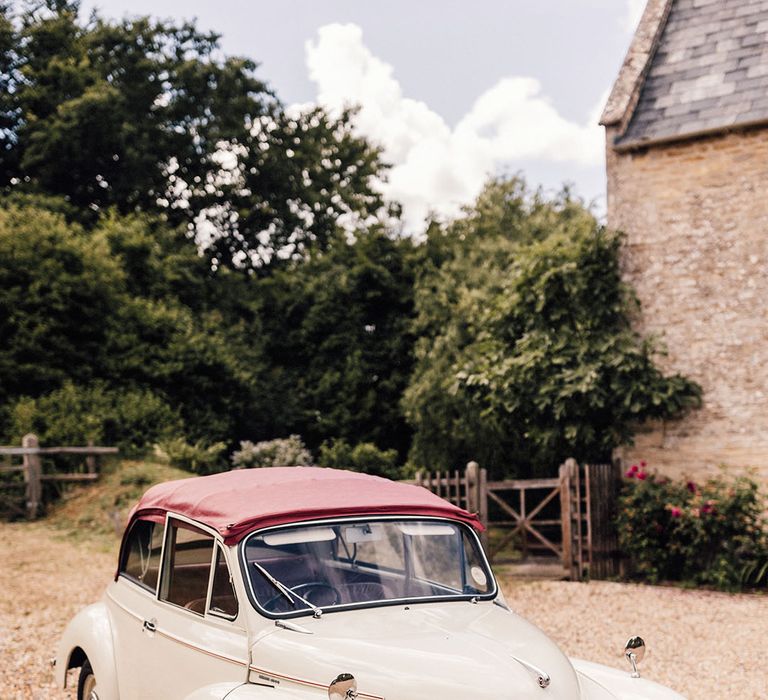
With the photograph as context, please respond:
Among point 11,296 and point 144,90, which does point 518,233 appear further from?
point 144,90

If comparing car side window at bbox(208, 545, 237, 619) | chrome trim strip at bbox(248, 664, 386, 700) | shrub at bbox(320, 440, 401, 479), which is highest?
car side window at bbox(208, 545, 237, 619)

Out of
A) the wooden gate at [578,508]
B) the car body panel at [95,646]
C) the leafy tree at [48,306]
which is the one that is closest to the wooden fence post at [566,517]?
the wooden gate at [578,508]

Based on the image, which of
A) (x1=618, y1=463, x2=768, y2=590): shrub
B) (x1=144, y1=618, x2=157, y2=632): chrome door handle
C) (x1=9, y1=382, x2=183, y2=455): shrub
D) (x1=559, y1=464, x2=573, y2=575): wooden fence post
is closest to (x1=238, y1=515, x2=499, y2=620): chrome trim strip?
(x1=144, y1=618, x2=157, y2=632): chrome door handle

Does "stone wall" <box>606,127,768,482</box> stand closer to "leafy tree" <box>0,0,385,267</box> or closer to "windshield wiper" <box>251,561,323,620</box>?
"windshield wiper" <box>251,561,323,620</box>

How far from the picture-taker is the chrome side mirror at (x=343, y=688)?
11.6 feet

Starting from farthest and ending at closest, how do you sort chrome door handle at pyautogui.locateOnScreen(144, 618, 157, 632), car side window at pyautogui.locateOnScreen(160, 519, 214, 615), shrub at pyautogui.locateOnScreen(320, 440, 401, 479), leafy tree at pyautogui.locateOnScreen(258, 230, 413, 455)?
leafy tree at pyautogui.locateOnScreen(258, 230, 413, 455) → shrub at pyautogui.locateOnScreen(320, 440, 401, 479) → chrome door handle at pyautogui.locateOnScreen(144, 618, 157, 632) → car side window at pyautogui.locateOnScreen(160, 519, 214, 615)

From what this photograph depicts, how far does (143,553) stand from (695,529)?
851 cm

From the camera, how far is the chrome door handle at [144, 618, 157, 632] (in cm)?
476

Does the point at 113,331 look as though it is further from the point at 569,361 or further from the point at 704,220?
the point at 704,220

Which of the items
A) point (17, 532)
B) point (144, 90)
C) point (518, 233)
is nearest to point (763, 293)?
point (518, 233)

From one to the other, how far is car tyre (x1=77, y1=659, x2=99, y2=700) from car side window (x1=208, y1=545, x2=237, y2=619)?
1511 millimetres

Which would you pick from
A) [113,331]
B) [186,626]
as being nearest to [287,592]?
[186,626]

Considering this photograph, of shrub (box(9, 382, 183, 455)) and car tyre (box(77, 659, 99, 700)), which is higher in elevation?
shrub (box(9, 382, 183, 455))

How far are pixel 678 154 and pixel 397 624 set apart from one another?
428 inches
